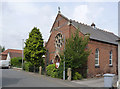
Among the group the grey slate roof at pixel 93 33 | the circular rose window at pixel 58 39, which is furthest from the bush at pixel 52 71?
the grey slate roof at pixel 93 33

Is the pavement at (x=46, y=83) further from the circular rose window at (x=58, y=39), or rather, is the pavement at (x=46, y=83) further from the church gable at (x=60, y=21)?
the church gable at (x=60, y=21)

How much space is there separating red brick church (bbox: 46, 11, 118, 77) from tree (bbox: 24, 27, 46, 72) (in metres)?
2.43

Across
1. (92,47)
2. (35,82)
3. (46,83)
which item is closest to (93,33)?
(92,47)

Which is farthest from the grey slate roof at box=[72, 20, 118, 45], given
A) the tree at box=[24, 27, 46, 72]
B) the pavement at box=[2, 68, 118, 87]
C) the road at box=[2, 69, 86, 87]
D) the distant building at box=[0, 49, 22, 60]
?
the distant building at box=[0, 49, 22, 60]

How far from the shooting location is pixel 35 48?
2112 cm

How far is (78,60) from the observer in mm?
14844

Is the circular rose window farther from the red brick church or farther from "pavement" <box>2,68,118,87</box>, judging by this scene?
"pavement" <box>2,68,118,87</box>

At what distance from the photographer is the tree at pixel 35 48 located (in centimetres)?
2092

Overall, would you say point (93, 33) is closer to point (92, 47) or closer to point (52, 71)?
point (92, 47)

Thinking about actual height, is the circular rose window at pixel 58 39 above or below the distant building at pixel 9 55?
above

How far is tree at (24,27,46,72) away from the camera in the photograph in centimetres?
2092

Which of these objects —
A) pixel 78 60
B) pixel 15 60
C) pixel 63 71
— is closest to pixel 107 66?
pixel 78 60

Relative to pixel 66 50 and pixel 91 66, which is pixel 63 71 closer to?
pixel 66 50

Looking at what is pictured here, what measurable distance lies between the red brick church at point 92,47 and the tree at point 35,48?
243 centimetres
